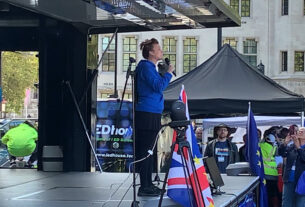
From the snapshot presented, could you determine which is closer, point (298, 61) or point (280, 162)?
point (280, 162)

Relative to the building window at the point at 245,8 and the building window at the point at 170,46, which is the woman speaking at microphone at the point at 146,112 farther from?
the building window at the point at 245,8

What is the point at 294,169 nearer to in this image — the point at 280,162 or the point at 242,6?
the point at 280,162

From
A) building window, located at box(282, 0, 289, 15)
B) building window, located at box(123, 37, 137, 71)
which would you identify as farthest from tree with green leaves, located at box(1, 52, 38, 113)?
building window, located at box(282, 0, 289, 15)

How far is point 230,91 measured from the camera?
12.2 metres

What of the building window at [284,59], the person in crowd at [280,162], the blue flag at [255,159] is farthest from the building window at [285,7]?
the blue flag at [255,159]

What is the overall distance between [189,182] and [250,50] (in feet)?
121

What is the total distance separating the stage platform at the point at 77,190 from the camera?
19.6 ft

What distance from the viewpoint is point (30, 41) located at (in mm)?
10727

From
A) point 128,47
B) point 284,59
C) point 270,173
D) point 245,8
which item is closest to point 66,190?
point 270,173

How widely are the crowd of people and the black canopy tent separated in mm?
645

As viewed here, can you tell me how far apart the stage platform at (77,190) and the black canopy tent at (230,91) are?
330 centimetres

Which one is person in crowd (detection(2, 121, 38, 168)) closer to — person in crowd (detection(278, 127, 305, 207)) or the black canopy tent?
the black canopy tent

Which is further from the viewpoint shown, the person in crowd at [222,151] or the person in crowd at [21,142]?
the person in crowd at [21,142]

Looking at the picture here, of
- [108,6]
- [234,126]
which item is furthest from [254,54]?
[108,6]
